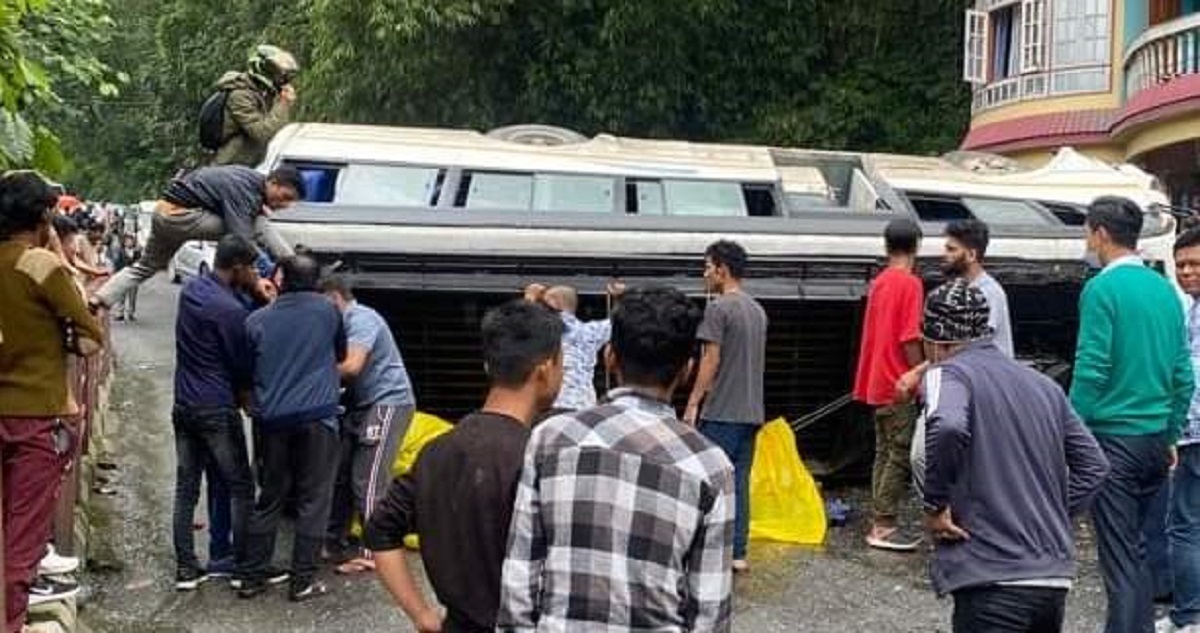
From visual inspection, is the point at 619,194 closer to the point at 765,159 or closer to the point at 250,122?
the point at 765,159

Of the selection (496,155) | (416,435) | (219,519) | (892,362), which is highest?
(496,155)

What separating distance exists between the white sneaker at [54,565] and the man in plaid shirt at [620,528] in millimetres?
3524

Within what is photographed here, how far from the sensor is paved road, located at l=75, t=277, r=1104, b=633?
251 inches

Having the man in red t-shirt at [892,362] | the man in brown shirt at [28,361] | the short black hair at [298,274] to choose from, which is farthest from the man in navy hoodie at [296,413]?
the man in red t-shirt at [892,362]

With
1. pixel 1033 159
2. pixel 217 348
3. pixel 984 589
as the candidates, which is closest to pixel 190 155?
pixel 1033 159

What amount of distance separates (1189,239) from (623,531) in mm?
3877

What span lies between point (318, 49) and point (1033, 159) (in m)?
9.50

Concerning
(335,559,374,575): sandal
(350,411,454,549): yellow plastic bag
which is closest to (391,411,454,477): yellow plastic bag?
(350,411,454,549): yellow plastic bag

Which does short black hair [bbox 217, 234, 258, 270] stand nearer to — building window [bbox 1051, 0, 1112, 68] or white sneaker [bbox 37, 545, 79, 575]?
white sneaker [bbox 37, 545, 79, 575]

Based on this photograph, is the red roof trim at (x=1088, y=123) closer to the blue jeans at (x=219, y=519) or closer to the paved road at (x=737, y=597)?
the paved road at (x=737, y=597)

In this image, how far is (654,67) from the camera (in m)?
18.1

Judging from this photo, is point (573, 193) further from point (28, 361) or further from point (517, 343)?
point (517, 343)

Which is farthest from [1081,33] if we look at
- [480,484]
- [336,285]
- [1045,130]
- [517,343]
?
[480,484]

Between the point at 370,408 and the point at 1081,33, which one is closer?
the point at 370,408
